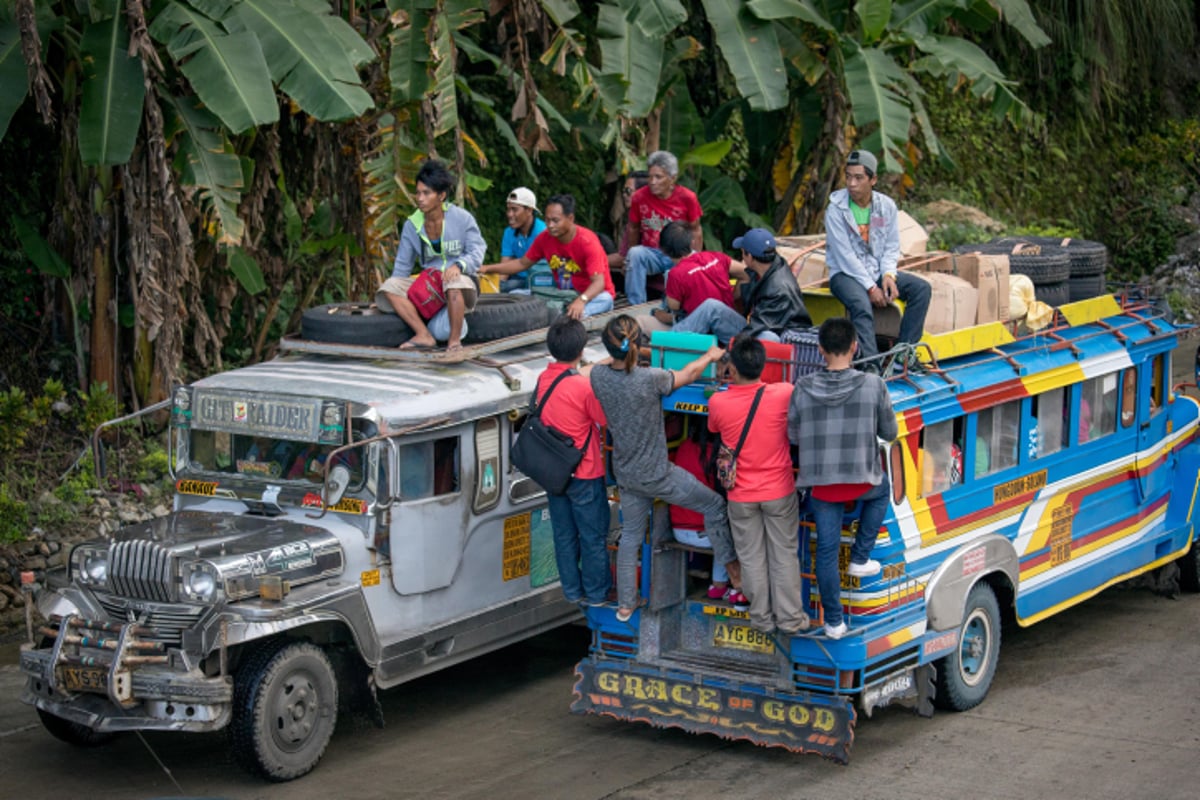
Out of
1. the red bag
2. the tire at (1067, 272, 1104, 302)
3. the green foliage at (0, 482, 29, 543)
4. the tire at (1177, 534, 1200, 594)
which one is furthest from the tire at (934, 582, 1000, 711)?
the green foliage at (0, 482, 29, 543)

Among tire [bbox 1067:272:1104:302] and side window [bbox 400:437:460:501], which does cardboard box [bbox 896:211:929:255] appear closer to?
tire [bbox 1067:272:1104:302]

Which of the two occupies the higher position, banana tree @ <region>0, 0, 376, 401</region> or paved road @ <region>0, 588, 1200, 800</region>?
banana tree @ <region>0, 0, 376, 401</region>

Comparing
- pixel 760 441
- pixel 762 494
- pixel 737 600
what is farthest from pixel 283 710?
pixel 760 441

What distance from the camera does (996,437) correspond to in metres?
9.33

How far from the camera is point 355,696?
29.5 feet

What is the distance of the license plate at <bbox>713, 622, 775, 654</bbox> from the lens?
8.48 m

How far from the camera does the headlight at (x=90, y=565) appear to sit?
852cm

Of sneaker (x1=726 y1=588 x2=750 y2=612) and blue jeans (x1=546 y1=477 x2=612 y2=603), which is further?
blue jeans (x1=546 y1=477 x2=612 y2=603)

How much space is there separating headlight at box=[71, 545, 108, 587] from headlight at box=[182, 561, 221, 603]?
63cm

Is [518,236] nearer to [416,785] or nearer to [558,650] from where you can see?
[558,650]

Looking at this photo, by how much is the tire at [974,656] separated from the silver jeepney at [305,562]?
99.1 inches

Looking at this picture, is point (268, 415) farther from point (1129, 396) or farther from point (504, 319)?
point (1129, 396)

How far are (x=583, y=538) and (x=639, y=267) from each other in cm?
311

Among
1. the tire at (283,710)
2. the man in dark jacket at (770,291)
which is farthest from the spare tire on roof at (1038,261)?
the tire at (283,710)
